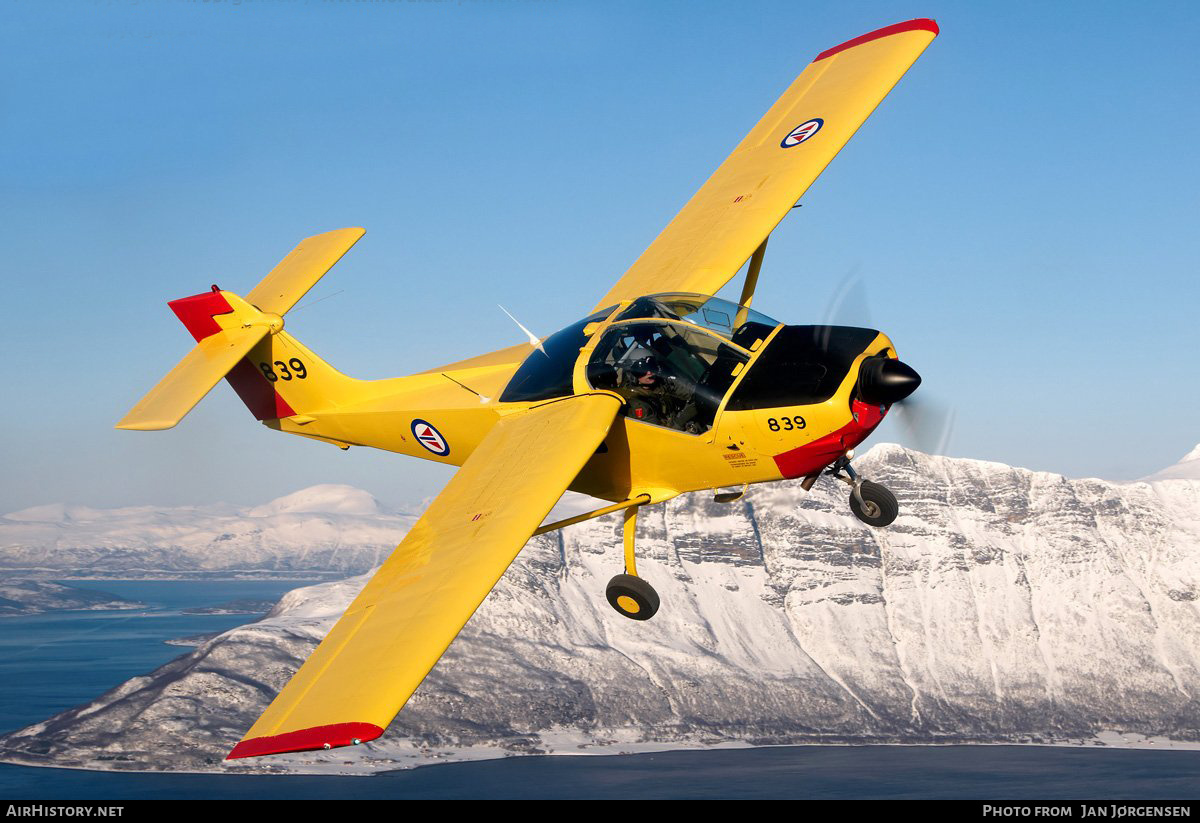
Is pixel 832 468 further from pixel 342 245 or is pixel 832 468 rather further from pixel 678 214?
pixel 342 245

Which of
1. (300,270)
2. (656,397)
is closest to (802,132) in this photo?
(656,397)

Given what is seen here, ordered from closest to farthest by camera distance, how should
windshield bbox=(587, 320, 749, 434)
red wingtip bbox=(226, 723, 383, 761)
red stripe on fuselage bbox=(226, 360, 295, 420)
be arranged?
1. red wingtip bbox=(226, 723, 383, 761)
2. windshield bbox=(587, 320, 749, 434)
3. red stripe on fuselage bbox=(226, 360, 295, 420)

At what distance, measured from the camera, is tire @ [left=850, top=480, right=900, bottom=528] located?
1711 cm

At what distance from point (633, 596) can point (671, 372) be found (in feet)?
11.4

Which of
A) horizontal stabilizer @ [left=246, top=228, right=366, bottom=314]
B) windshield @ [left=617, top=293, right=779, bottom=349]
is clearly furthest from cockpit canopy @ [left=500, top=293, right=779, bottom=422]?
horizontal stabilizer @ [left=246, top=228, right=366, bottom=314]

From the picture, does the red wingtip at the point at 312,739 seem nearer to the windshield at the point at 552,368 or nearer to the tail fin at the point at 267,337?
the windshield at the point at 552,368

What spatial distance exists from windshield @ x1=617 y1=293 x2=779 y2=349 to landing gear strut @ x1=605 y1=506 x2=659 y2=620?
321 centimetres

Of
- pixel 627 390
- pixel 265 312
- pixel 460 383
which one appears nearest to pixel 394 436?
pixel 460 383

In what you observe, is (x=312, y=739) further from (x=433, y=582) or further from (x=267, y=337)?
(x=267, y=337)

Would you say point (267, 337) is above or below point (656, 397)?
above

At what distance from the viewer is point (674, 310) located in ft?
58.8

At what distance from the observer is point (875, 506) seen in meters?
17.2

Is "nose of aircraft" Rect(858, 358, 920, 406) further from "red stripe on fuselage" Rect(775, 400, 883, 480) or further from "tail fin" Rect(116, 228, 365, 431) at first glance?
"tail fin" Rect(116, 228, 365, 431)

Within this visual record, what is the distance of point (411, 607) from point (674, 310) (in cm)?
727
